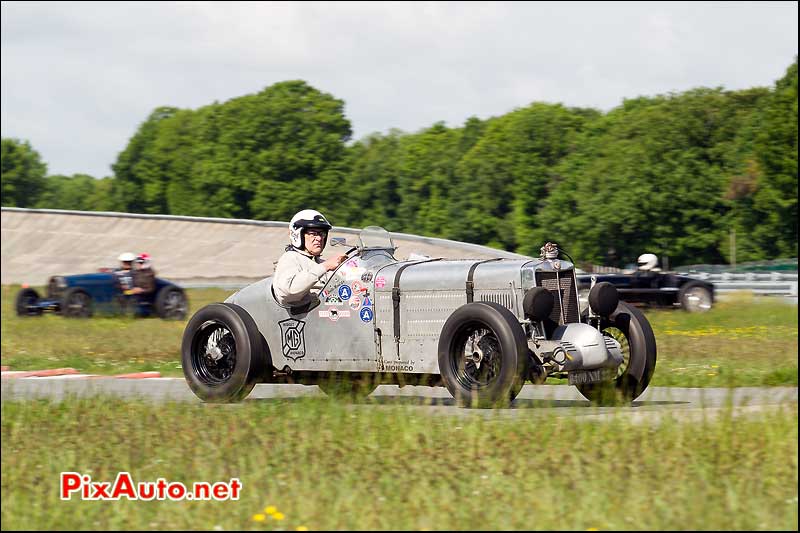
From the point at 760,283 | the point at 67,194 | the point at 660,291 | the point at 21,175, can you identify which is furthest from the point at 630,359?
the point at 67,194

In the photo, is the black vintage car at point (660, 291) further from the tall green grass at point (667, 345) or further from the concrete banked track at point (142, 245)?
the concrete banked track at point (142, 245)

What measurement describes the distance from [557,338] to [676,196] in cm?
6100

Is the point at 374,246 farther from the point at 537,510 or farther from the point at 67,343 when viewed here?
the point at 67,343

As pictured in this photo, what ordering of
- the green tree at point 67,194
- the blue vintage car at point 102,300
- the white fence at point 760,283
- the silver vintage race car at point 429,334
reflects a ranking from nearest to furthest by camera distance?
the silver vintage race car at point 429,334 < the blue vintage car at point 102,300 < the white fence at point 760,283 < the green tree at point 67,194

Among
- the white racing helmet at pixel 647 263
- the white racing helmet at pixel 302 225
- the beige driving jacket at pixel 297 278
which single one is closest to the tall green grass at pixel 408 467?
the beige driving jacket at pixel 297 278

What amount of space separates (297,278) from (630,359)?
3.09m

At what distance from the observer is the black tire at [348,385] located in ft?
36.3

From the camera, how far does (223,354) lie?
1131 centimetres

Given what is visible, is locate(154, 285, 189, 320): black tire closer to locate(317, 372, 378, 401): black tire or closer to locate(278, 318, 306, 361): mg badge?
locate(317, 372, 378, 401): black tire

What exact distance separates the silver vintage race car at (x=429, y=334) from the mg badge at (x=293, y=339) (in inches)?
0.5

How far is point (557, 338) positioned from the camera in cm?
1009

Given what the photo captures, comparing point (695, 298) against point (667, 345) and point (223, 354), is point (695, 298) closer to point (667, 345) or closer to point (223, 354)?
point (667, 345)

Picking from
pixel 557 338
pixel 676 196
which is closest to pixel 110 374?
pixel 557 338

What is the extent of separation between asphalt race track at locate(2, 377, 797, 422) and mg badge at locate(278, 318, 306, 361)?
0.50m
